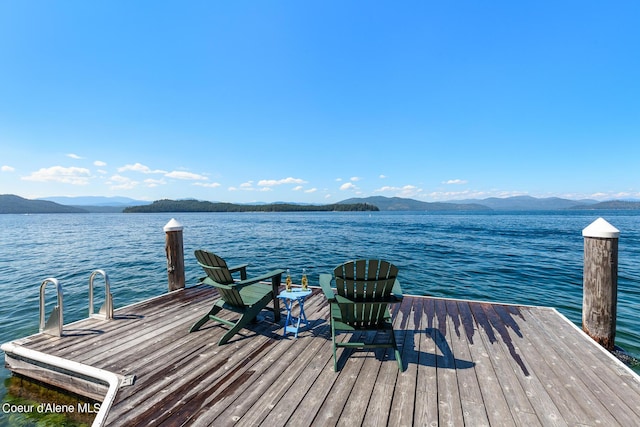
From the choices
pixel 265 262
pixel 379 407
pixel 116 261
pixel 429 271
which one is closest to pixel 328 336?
pixel 379 407

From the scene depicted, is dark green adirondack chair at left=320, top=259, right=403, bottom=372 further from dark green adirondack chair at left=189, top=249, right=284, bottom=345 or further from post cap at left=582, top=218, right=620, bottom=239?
Result: post cap at left=582, top=218, right=620, bottom=239

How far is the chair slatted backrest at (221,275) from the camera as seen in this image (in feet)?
11.4

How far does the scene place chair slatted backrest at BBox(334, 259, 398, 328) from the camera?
9.86ft

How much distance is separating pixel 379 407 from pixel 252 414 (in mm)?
1084

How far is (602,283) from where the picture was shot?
3668 millimetres

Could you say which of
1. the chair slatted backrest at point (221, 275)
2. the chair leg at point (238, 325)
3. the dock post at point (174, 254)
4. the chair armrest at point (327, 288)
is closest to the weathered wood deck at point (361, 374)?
the chair leg at point (238, 325)

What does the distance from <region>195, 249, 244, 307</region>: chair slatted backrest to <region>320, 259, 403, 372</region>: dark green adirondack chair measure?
1294mm

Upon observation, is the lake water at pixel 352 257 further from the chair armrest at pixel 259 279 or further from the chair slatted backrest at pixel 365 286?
the chair slatted backrest at pixel 365 286

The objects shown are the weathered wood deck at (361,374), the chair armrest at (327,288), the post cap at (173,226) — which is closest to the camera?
the weathered wood deck at (361,374)

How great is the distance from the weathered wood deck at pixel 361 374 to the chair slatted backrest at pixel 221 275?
54 cm

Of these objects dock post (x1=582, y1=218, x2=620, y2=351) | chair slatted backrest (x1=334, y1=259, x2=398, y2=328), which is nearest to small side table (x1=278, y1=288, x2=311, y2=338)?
chair slatted backrest (x1=334, y1=259, x2=398, y2=328)

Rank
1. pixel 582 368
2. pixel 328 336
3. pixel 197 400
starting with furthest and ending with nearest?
pixel 328 336, pixel 582 368, pixel 197 400

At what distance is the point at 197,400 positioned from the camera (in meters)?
2.38

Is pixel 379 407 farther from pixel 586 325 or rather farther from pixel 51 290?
pixel 51 290
